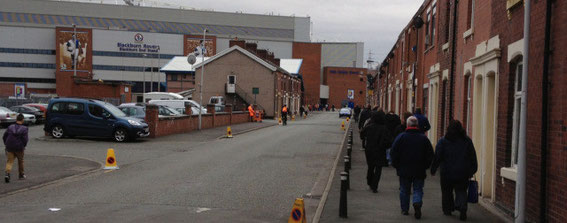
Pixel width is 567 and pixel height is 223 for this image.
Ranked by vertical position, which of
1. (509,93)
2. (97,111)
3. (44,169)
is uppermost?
(509,93)

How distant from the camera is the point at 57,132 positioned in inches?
936

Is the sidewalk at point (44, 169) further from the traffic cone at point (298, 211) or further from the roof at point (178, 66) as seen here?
the roof at point (178, 66)

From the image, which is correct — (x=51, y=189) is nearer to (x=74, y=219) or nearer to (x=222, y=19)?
(x=74, y=219)

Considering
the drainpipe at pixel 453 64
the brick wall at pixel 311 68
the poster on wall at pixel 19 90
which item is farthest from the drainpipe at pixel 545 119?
the brick wall at pixel 311 68

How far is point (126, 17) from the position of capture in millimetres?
110875

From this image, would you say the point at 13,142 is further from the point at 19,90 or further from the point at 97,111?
the point at 19,90

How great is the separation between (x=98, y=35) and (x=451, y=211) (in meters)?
92.2

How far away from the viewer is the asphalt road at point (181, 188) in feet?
28.5

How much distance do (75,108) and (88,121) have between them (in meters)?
0.84

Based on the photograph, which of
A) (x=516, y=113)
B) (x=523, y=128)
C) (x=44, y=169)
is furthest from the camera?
(x=44, y=169)

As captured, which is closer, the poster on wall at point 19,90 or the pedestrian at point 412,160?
the pedestrian at point 412,160

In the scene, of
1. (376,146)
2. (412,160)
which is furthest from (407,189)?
(376,146)

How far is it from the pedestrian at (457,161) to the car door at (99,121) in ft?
57.0

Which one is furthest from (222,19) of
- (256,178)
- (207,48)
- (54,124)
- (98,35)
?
(256,178)
